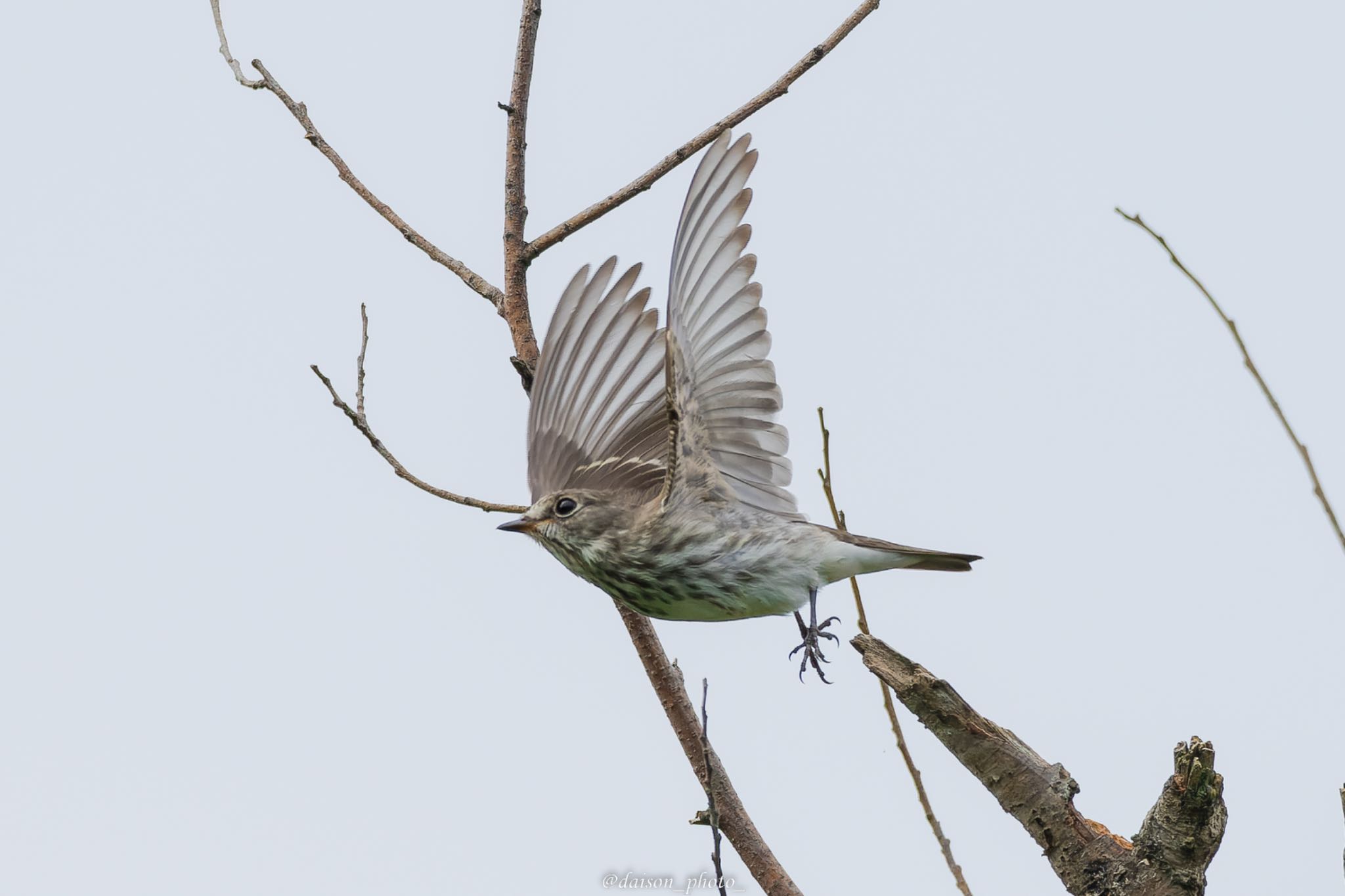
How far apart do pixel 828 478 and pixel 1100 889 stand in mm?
1587

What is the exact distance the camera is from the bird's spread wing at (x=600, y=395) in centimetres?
537

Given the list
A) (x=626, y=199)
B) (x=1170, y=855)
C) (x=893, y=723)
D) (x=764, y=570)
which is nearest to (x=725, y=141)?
(x=626, y=199)

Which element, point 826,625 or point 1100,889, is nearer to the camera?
point 1100,889

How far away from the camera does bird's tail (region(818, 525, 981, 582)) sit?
209 inches

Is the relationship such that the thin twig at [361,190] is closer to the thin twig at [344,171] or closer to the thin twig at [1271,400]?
the thin twig at [344,171]

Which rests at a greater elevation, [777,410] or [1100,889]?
[777,410]

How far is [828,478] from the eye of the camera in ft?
15.8

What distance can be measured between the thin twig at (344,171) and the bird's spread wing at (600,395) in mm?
479

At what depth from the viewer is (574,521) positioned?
5.36m

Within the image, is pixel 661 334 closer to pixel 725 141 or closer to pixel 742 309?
pixel 742 309

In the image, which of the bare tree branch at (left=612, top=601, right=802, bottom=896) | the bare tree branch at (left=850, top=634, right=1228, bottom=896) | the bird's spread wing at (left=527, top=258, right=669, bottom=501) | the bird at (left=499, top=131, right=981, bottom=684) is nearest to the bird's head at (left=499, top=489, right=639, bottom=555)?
the bird at (left=499, top=131, right=981, bottom=684)

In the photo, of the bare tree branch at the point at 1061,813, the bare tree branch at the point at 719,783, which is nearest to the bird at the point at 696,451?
the bare tree branch at the point at 719,783

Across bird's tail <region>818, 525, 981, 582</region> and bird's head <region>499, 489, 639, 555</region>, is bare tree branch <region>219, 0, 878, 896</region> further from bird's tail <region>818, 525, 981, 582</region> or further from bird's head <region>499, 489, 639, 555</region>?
bird's tail <region>818, 525, 981, 582</region>

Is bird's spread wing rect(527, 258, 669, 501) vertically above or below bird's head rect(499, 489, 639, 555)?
above
